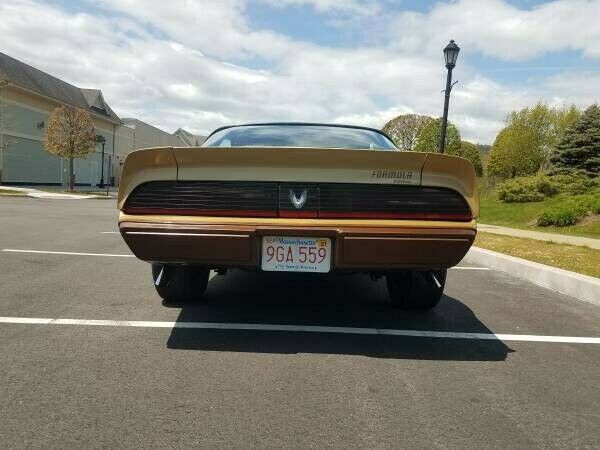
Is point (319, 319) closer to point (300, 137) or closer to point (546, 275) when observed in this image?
point (300, 137)

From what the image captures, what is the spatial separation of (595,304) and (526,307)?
829 millimetres

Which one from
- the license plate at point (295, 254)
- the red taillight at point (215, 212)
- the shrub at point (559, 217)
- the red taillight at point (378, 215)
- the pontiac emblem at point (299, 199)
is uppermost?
the pontiac emblem at point (299, 199)

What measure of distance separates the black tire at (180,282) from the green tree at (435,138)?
89.2ft

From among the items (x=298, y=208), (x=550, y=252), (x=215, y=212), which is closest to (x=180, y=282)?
(x=215, y=212)

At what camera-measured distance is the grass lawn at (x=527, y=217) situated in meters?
12.8

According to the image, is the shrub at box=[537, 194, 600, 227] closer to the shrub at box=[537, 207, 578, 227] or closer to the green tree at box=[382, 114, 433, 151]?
the shrub at box=[537, 207, 578, 227]

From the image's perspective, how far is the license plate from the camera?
3.32 metres

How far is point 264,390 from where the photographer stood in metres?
2.69

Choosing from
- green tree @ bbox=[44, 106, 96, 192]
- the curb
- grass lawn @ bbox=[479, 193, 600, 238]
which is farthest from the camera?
green tree @ bbox=[44, 106, 96, 192]

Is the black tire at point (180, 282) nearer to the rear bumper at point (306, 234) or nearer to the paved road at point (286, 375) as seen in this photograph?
the paved road at point (286, 375)

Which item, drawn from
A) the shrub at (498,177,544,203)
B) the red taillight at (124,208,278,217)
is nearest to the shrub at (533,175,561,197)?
the shrub at (498,177,544,203)

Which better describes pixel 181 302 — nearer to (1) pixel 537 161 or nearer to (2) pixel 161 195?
(2) pixel 161 195

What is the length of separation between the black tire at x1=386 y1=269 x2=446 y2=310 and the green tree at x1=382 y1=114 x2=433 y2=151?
42.0m

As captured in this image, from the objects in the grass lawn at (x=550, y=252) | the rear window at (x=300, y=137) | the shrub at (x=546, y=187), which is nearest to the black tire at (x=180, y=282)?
the rear window at (x=300, y=137)
